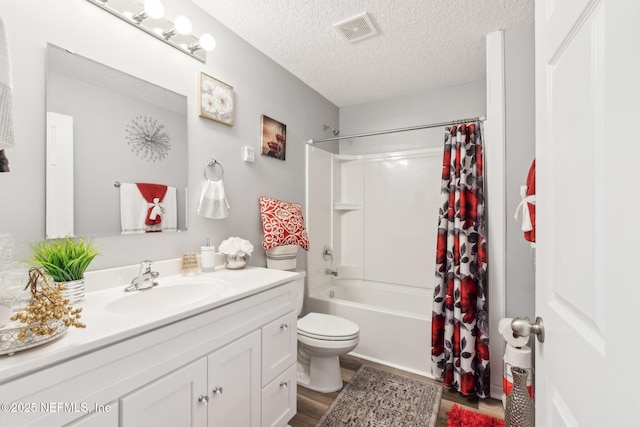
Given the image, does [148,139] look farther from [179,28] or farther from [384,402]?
[384,402]

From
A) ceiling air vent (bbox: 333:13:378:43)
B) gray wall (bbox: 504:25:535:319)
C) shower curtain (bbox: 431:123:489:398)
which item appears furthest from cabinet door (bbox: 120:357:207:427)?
ceiling air vent (bbox: 333:13:378:43)

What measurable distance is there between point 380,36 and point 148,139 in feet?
5.29

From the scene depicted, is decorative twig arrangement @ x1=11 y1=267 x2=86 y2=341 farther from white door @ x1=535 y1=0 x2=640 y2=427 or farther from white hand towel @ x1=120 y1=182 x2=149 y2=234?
white door @ x1=535 y1=0 x2=640 y2=427

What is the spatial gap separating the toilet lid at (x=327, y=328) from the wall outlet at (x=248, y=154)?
1215mm

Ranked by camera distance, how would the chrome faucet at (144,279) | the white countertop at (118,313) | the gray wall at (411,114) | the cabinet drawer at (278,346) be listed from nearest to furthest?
1. the white countertop at (118,313)
2. the chrome faucet at (144,279)
3. the cabinet drawer at (278,346)
4. the gray wall at (411,114)

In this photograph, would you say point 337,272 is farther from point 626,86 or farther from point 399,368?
point 626,86

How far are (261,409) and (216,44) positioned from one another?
208 centimetres

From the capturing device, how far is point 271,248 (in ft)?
6.90

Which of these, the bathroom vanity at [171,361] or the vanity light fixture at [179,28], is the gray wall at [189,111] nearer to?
the vanity light fixture at [179,28]

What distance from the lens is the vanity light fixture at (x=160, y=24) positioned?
1.33m

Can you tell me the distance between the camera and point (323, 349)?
6.09 feet

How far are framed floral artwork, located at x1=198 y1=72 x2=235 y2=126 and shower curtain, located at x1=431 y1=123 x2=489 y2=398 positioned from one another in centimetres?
159

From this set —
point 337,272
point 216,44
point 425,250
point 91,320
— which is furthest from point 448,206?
point 91,320

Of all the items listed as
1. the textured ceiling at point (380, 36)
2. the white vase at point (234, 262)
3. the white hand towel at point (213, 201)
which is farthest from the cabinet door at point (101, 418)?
the textured ceiling at point (380, 36)
